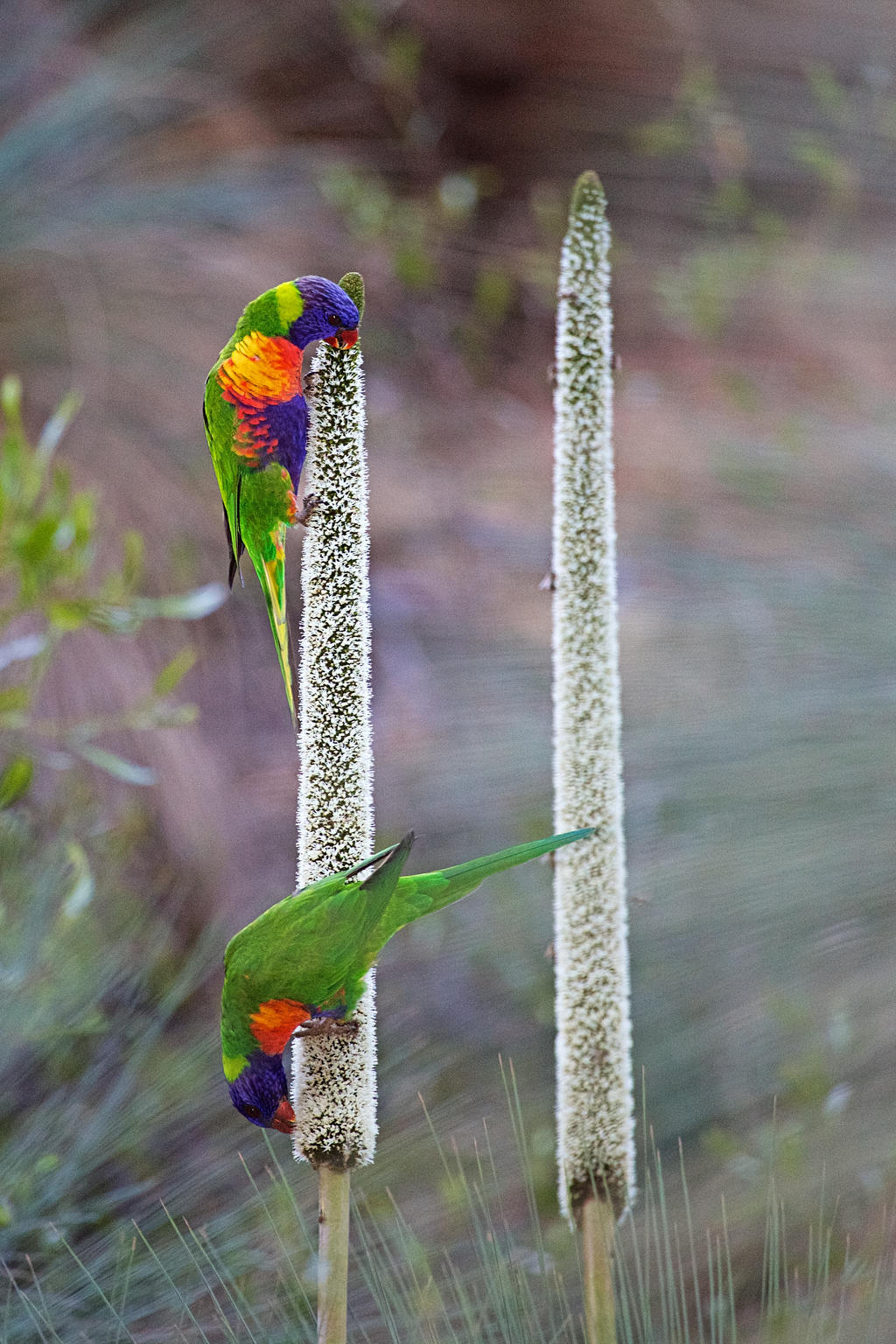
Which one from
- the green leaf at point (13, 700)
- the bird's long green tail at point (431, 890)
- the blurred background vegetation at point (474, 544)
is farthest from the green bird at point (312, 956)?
the green leaf at point (13, 700)

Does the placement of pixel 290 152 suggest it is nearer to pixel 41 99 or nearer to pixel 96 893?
pixel 41 99

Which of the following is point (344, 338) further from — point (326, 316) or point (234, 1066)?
point (234, 1066)

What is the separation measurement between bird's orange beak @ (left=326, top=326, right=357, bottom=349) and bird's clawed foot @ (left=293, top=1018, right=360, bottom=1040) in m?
0.21

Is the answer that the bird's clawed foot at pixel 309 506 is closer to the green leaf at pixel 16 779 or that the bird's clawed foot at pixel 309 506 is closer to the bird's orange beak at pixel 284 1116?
the bird's orange beak at pixel 284 1116

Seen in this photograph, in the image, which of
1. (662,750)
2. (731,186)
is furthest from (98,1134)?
(731,186)

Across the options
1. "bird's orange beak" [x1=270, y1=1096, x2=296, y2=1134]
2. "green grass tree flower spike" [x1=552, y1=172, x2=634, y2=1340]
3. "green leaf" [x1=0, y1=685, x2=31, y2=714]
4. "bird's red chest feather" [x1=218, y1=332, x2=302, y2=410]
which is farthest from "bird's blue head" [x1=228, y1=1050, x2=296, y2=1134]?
"green leaf" [x1=0, y1=685, x2=31, y2=714]

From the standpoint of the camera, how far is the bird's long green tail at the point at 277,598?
0.33 meters

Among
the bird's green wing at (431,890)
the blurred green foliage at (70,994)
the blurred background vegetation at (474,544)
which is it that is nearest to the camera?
the bird's green wing at (431,890)

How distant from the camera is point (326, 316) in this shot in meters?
0.33

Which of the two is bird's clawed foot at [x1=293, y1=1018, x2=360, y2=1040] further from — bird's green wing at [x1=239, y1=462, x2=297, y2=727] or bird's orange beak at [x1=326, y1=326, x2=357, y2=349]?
bird's orange beak at [x1=326, y1=326, x2=357, y2=349]

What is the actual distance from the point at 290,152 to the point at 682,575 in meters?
0.62

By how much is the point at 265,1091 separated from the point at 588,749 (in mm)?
151

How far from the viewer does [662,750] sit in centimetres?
87

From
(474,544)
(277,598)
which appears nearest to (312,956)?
(277,598)
